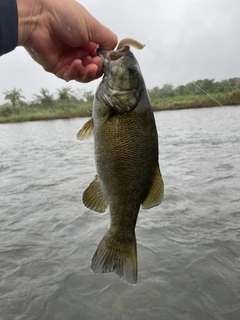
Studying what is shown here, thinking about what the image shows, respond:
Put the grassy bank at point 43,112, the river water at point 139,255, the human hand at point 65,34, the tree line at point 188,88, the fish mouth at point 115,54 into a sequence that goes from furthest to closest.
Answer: the tree line at point 188,88 < the grassy bank at point 43,112 < the river water at point 139,255 < the human hand at point 65,34 < the fish mouth at point 115,54

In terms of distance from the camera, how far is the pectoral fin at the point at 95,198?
2.36m

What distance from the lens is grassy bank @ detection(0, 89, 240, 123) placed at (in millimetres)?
45891

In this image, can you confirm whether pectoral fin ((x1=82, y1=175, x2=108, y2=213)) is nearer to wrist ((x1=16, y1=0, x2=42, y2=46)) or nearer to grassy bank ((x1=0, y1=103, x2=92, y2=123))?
wrist ((x1=16, y1=0, x2=42, y2=46))

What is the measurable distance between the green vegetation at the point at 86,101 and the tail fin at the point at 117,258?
145 feet

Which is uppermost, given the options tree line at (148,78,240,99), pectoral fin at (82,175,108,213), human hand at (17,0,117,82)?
tree line at (148,78,240,99)

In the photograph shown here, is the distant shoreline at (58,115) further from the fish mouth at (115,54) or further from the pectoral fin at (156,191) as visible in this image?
the pectoral fin at (156,191)

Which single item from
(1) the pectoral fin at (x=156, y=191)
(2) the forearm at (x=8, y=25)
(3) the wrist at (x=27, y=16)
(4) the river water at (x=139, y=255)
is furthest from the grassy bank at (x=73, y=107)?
(1) the pectoral fin at (x=156, y=191)

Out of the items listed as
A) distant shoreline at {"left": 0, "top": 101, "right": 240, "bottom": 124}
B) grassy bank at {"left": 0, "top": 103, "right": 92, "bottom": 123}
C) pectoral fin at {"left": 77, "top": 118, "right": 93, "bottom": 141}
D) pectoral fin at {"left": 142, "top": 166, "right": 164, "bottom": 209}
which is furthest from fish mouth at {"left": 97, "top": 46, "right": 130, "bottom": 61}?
distant shoreline at {"left": 0, "top": 101, "right": 240, "bottom": 124}

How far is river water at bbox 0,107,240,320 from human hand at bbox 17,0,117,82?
8.70ft

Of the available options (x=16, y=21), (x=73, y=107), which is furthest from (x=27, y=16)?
(x=73, y=107)

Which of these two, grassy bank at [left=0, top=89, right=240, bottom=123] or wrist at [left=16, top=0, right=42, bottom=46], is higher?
wrist at [left=16, top=0, right=42, bottom=46]

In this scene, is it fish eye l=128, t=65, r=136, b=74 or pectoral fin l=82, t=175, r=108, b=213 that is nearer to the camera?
fish eye l=128, t=65, r=136, b=74

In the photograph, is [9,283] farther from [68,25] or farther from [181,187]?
[181,187]

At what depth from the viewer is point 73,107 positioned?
52938mm
